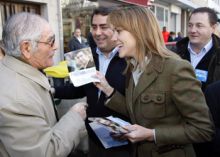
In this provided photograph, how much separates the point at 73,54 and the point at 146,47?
581mm

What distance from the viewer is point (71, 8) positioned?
10141 millimetres

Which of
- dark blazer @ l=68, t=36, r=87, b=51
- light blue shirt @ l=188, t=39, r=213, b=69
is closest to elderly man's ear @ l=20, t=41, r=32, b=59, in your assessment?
light blue shirt @ l=188, t=39, r=213, b=69

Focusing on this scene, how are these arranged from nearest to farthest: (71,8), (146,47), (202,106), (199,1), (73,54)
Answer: (202,106) < (146,47) < (73,54) < (71,8) < (199,1)

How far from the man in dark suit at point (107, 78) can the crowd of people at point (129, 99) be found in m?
0.18

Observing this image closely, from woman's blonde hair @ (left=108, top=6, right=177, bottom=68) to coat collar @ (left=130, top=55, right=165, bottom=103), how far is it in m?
0.04

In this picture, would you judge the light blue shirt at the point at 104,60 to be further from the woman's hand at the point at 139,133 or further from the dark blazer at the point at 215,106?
the dark blazer at the point at 215,106

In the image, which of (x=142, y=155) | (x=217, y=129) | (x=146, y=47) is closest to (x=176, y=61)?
(x=146, y=47)

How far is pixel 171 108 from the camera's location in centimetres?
176

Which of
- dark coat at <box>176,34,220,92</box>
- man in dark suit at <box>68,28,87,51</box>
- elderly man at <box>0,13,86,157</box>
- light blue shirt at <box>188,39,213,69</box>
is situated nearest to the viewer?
elderly man at <box>0,13,86,157</box>

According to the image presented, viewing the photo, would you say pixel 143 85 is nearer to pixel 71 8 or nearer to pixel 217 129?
pixel 217 129

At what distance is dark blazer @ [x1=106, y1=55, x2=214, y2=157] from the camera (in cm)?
168

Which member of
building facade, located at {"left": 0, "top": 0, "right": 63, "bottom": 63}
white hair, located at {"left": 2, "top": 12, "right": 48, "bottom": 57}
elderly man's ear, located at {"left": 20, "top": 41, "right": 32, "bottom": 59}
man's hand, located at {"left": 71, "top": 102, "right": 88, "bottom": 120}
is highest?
building facade, located at {"left": 0, "top": 0, "right": 63, "bottom": 63}

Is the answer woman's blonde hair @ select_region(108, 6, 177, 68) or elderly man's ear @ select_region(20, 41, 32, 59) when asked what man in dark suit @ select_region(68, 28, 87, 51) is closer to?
woman's blonde hair @ select_region(108, 6, 177, 68)

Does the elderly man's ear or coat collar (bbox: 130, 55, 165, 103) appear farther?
coat collar (bbox: 130, 55, 165, 103)
